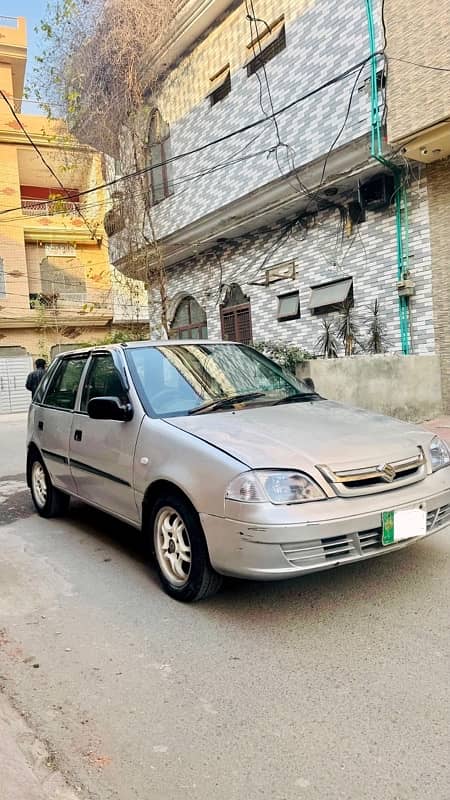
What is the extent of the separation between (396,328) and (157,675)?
322 inches

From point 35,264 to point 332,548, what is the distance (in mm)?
27947

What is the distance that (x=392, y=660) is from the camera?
2738 millimetres

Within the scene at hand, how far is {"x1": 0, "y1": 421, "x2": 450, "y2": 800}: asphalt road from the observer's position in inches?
80.9

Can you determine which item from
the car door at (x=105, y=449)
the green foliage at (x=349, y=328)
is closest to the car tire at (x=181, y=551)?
the car door at (x=105, y=449)

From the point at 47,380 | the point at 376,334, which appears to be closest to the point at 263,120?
the point at 376,334

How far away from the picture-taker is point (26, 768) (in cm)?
208

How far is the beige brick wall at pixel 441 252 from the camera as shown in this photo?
29.6 feet

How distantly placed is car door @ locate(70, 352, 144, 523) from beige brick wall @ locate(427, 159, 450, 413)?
628cm

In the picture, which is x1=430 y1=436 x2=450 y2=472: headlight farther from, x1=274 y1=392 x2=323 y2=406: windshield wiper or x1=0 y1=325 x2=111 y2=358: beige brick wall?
x1=0 y1=325 x2=111 y2=358: beige brick wall

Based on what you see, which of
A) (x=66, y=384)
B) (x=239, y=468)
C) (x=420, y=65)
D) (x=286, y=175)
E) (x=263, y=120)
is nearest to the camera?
(x=239, y=468)

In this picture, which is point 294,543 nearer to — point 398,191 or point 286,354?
point 286,354

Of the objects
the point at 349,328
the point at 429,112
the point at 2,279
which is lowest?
the point at 349,328

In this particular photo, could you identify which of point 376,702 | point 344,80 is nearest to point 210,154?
point 344,80

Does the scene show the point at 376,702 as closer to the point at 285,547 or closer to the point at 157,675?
the point at 285,547
